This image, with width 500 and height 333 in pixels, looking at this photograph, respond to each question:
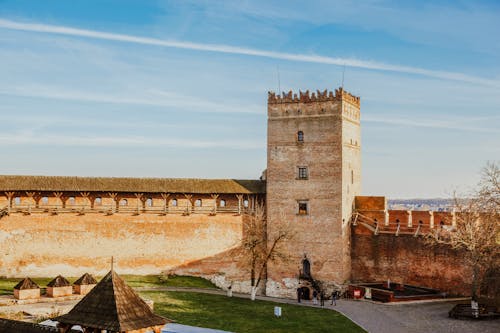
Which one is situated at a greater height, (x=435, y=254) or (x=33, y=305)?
(x=435, y=254)

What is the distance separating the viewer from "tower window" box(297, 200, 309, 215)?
36.0 m

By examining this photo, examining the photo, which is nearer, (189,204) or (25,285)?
(25,285)

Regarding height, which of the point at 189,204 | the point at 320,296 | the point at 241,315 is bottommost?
the point at 241,315

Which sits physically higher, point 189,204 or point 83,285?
point 189,204

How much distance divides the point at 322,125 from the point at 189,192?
28.9ft

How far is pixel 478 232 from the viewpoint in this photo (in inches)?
1196

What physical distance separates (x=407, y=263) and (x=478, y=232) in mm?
5271

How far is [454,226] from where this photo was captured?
33.4 meters

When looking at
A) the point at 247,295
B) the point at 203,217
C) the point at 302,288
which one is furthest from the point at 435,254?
the point at 203,217

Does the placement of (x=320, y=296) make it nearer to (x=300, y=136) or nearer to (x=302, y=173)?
(x=302, y=173)

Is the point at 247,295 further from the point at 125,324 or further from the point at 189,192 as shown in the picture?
the point at 125,324

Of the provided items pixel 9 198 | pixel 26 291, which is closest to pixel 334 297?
pixel 26 291

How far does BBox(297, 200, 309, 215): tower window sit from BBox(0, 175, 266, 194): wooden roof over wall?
259cm

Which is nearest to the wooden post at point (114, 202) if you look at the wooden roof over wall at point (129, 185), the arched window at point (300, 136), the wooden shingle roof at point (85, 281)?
the wooden roof over wall at point (129, 185)
